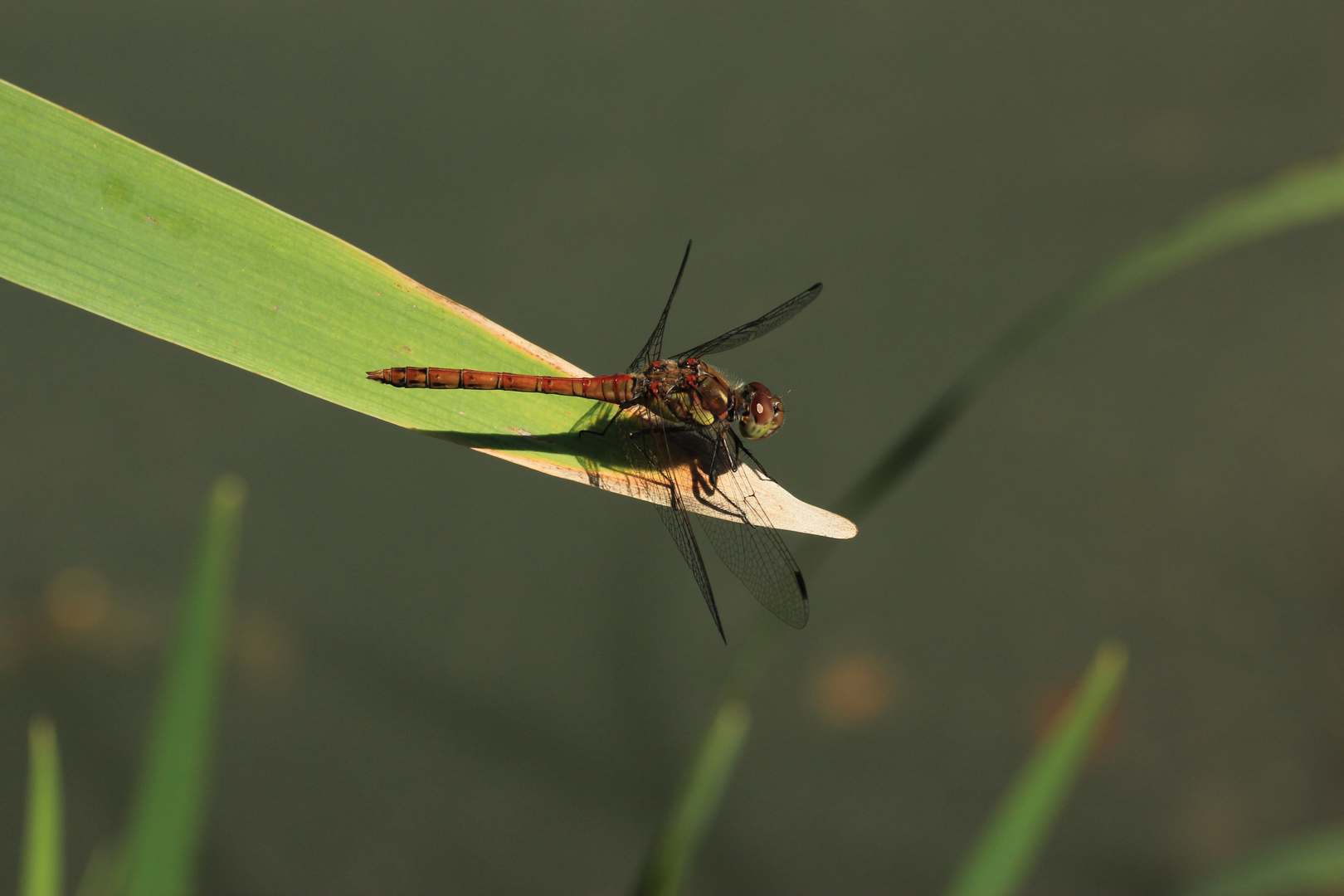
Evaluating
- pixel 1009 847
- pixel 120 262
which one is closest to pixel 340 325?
pixel 120 262

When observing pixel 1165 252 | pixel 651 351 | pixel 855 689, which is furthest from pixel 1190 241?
pixel 855 689

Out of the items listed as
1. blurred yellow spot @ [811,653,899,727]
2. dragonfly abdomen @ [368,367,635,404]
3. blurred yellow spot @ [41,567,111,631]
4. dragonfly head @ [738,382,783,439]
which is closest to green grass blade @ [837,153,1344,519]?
dragonfly head @ [738,382,783,439]

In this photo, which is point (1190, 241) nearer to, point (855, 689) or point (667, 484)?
point (667, 484)

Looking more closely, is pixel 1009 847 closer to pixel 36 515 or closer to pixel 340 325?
pixel 340 325

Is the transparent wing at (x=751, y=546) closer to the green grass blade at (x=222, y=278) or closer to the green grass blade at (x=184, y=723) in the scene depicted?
the green grass blade at (x=222, y=278)

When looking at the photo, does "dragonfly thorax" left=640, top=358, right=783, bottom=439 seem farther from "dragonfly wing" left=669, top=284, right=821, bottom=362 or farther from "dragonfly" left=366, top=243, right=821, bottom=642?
"dragonfly wing" left=669, top=284, right=821, bottom=362

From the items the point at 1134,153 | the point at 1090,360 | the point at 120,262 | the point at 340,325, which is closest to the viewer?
the point at 120,262
